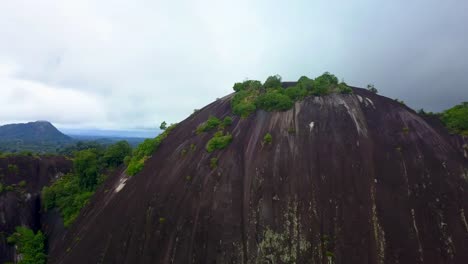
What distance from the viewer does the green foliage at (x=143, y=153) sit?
34.9 meters

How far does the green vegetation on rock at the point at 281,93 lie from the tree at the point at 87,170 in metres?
20.3

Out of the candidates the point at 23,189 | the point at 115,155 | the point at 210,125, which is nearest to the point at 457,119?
the point at 210,125

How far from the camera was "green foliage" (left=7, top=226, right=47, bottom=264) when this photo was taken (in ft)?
117

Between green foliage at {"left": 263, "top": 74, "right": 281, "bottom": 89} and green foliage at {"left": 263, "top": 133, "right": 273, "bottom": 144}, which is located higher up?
green foliage at {"left": 263, "top": 74, "right": 281, "bottom": 89}

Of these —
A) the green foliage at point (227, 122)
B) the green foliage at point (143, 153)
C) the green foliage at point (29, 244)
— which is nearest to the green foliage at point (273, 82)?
the green foliage at point (227, 122)

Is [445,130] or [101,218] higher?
[445,130]

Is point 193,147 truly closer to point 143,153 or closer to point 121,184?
point 143,153

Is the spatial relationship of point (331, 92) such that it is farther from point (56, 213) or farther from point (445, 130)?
point (56, 213)

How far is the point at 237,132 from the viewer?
1215 inches

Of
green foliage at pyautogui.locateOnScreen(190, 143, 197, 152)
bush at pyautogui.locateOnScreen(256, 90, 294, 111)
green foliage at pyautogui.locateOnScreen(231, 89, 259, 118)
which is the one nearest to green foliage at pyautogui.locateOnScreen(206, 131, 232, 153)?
green foliage at pyautogui.locateOnScreen(190, 143, 197, 152)

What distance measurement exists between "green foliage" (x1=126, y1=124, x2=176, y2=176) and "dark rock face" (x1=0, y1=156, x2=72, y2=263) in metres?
14.5

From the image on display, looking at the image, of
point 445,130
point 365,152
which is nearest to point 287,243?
point 365,152

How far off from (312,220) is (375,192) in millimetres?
5013

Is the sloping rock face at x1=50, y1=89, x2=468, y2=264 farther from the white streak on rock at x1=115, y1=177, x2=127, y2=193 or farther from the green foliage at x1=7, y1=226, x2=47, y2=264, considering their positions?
the green foliage at x1=7, y1=226, x2=47, y2=264
